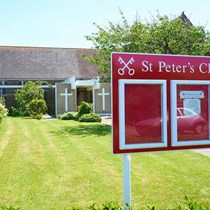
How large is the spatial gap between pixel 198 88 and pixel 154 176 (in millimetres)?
3117

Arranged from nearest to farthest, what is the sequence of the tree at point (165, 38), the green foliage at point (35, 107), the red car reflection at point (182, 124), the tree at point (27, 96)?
the red car reflection at point (182, 124) < the tree at point (165, 38) < the green foliage at point (35, 107) < the tree at point (27, 96)

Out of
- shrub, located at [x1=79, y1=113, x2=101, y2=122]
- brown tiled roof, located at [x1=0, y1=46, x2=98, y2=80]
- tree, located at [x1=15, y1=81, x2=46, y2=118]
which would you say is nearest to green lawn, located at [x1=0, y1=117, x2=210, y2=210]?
shrub, located at [x1=79, y1=113, x2=101, y2=122]

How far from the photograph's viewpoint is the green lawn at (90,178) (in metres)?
6.12

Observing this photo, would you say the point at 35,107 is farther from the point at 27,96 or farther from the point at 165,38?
the point at 165,38

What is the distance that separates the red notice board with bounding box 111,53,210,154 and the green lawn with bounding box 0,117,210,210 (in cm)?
142

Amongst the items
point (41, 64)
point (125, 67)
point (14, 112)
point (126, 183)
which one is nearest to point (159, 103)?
point (125, 67)

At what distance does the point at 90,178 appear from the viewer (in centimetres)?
755

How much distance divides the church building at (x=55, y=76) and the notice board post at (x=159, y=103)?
2836cm

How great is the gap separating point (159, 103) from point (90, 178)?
328cm

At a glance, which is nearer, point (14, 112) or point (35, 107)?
point (35, 107)

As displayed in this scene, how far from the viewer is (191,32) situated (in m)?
18.5

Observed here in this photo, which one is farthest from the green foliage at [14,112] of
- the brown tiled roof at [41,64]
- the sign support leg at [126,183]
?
the sign support leg at [126,183]

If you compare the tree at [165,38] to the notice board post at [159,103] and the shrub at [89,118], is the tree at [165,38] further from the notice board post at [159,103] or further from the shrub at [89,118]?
the notice board post at [159,103]

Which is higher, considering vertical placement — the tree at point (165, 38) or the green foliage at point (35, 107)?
the tree at point (165, 38)
